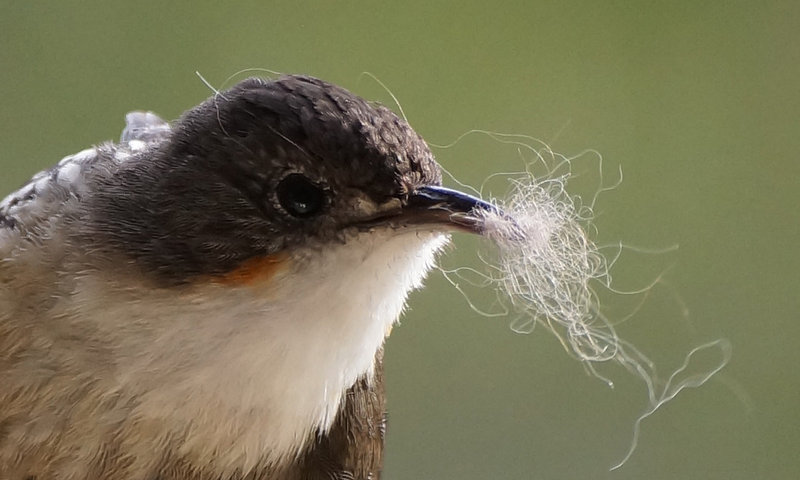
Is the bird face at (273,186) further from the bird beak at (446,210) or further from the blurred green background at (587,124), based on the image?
the blurred green background at (587,124)

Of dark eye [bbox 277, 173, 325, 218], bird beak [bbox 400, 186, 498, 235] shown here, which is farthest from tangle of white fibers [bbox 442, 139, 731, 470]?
dark eye [bbox 277, 173, 325, 218]

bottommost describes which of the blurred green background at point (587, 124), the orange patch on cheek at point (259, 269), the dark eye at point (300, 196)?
the orange patch on cheek at point (259, 269)

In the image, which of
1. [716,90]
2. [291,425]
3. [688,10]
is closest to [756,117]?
[716,90]

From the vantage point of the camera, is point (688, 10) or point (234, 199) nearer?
point (234, 199)

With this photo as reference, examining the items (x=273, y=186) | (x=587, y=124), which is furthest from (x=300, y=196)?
(x=587, y=124)

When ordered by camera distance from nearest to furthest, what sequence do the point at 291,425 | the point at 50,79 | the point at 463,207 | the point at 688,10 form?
1. the point at 463,207
2. the point at 291,425
3. the point at 688,10
4. the point at 50,79

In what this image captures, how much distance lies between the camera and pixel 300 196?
757mm

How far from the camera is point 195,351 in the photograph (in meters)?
0.77

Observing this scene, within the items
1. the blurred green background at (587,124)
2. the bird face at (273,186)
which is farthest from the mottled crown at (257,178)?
the blurred green background at (587,124)

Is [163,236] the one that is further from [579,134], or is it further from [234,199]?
[579,134]

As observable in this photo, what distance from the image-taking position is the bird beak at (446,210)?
73cm

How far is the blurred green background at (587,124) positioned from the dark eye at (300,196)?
765mm

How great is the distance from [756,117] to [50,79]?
1284 mm

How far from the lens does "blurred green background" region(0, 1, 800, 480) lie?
1.51 meters
